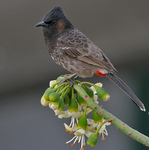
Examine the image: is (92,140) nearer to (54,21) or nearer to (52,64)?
(54,21)

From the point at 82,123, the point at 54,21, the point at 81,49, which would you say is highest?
the point at 54,21

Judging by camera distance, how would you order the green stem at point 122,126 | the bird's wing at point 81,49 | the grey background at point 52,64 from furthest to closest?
the grey background at point 52,64
the bird's wing at point 81,49
the green stem at point 122,126

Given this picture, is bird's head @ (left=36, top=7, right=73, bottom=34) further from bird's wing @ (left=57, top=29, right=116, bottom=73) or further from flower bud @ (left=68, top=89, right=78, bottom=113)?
flower bud @ (left=68, top=89, right=78, bottom=113)

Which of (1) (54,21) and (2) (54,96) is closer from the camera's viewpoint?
(2) (54,96)

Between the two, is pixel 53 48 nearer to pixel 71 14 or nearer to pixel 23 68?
pixel 71 14

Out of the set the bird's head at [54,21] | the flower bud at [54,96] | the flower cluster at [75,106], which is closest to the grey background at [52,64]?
the bird's head at [54,21]

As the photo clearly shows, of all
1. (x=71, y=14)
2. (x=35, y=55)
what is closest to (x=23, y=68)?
(x=35, y=55)

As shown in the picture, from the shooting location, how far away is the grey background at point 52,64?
481cm

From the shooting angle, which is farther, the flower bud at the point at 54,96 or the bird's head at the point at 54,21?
the bird's head at the point at 54,21

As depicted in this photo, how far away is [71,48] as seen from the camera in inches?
100

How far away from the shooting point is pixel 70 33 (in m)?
2.67

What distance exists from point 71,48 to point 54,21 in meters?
0.23

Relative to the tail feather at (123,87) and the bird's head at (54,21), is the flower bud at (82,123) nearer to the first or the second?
the tail feather at (123,87)

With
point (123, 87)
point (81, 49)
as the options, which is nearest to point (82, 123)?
point (123, 87)
